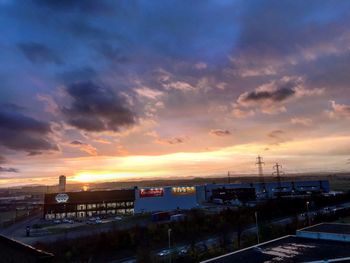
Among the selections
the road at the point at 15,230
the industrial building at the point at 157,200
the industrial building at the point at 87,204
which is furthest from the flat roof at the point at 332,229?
the industrial building at the point at 87,204

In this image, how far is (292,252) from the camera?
31.7m

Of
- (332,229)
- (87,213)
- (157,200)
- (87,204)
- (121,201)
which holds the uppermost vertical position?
(121,201)

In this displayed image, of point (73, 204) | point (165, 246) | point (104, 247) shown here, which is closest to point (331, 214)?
point (165, 246)

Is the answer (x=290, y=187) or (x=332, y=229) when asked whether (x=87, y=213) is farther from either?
(x=290, y=187)

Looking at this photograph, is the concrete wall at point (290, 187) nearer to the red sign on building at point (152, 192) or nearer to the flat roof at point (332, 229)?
the red sign on building at point (152, 192)

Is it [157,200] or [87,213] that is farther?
[157,200]

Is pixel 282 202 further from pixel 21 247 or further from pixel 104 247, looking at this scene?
pixel 21 247

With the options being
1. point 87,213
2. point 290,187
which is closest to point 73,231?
point 87,213

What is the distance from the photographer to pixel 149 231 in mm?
70688

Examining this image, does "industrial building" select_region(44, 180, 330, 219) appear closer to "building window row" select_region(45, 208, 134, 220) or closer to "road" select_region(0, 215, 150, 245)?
"building window row" select_region(45, 208, 134, 220)

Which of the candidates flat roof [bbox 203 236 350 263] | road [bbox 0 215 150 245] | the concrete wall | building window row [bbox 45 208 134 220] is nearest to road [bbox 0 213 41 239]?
road [bbox 0 215 150 245]

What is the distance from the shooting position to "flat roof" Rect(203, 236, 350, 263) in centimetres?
2969

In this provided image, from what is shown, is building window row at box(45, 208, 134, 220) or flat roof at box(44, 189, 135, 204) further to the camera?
flat roof at box(44, 189, 135, 204)

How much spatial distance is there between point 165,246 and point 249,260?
33.8m
